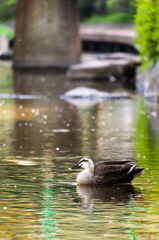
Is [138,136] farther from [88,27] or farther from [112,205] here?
[88,27]

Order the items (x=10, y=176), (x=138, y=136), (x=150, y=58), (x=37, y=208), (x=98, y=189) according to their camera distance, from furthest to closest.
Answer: (x=150, y=58)
(x=138, y=136)
(x=10, y=176)
(x=98, y=189)
(x=37, y=208)

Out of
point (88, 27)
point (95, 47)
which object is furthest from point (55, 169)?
point (88, 27)

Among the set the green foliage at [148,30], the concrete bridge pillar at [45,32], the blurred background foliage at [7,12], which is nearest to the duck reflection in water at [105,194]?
the green foliage at [148,30]

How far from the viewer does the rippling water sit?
7.27 m

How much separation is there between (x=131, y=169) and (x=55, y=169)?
64.5 inches

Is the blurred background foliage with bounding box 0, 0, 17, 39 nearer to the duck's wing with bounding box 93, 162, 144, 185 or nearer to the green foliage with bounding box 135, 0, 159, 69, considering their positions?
the green foliage with bounding box 135, 0, 159, 69

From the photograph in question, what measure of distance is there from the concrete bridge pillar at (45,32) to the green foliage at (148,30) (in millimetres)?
15158

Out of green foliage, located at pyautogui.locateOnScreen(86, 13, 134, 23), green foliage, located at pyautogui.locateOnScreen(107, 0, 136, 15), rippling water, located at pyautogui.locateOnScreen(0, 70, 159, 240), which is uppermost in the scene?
rippling water, located at pyautogui.locateOnScreen(0, 70, 159, 240)

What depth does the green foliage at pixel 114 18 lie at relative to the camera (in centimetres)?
6244

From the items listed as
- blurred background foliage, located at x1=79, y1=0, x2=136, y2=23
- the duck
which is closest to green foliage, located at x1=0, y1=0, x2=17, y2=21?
blurred background foliage, located at x1=79, y1=0, x2=136, y2=23

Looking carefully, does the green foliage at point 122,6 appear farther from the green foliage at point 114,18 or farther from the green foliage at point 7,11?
the green foliage at point 7,11

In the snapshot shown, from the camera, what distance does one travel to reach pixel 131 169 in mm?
9188

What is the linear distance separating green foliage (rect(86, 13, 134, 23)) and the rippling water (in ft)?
137

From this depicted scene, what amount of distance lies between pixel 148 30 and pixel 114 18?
40.0 meters
